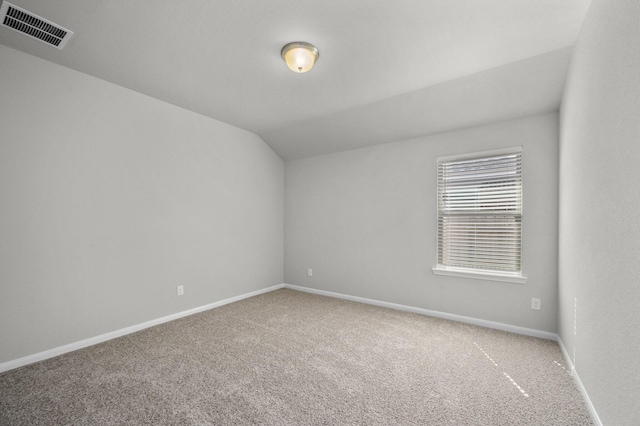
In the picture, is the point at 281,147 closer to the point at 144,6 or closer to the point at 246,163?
the point at 246,163

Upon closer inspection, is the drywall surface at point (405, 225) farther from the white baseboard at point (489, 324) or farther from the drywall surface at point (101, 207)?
the drywall surface at point (101, 207)

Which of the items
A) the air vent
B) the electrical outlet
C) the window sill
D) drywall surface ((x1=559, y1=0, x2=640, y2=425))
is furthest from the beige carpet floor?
the air vent

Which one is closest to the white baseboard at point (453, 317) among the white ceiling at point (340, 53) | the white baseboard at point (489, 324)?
the white baseboard at point (489, 324)

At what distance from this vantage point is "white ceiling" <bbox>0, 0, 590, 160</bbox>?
1877mm

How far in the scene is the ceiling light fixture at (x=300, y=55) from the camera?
2215 millimetres

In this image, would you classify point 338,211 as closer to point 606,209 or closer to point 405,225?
point 405,225

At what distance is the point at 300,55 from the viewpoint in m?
2.25

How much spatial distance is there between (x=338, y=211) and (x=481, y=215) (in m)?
1.96

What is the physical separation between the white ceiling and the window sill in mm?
1718

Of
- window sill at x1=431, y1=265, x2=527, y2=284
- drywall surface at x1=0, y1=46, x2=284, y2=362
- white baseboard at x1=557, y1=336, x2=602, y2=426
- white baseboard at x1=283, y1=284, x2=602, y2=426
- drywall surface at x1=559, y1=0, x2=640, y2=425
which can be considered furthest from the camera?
window sill at x1=431, y1=265, x2=527, y2=284

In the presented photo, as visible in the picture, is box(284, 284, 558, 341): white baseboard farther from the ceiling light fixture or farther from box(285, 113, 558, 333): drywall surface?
the ceiling light fixture

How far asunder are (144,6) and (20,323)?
2.67m

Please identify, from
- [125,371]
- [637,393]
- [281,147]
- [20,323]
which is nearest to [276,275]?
[281,147]

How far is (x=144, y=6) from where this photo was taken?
6.13 ft
